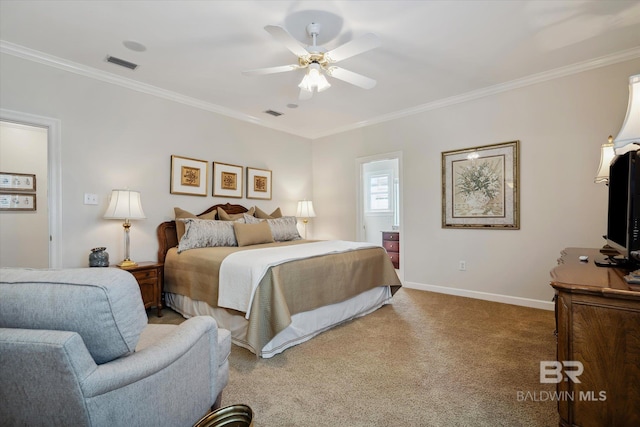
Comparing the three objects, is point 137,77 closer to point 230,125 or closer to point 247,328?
point 230,125

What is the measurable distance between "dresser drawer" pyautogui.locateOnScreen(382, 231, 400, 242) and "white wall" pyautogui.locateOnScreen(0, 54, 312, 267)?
300cm

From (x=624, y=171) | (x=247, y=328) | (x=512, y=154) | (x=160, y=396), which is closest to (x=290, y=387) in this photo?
(x=247, y=328)

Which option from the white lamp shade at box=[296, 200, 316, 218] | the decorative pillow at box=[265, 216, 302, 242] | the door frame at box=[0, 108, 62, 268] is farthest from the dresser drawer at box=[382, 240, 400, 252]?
the door frame at box=[0, 108, 62, 268]

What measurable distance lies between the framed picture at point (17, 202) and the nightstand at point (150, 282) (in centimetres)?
226

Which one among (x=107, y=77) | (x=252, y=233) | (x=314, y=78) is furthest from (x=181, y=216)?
(x=314, y=78)

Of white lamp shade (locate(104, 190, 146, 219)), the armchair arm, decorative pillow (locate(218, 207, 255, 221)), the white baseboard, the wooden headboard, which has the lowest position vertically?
the white baseboard

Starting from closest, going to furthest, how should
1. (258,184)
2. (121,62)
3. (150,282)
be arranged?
(121,62)
(150,282)
(258,184)

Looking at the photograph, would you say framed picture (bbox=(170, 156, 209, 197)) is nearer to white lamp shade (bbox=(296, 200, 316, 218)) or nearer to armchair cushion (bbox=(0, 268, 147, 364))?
white lamp shade (bbox=(296, 200, 316, 218))

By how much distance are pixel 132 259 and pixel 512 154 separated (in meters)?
4.64

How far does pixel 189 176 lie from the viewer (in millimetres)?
4105

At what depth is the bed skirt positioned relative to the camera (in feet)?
8.23

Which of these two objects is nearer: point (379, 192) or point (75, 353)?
point (75, 353)

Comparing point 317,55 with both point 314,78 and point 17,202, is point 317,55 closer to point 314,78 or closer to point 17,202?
point 314,78

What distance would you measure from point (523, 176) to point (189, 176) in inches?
163
